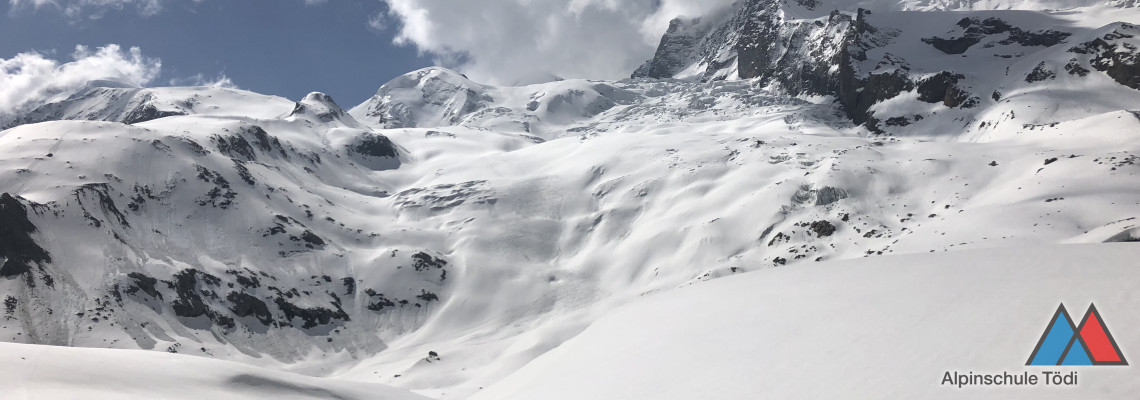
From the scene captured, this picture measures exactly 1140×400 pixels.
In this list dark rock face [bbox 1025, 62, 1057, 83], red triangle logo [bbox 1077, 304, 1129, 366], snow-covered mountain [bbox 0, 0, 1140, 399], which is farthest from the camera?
dark rock face [bbox 1025, 62, 1057, 83]

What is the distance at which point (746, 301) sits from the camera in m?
28.9

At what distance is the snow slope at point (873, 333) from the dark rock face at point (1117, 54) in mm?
143292

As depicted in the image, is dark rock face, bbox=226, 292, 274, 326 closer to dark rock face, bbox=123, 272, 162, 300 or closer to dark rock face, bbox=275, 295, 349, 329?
dark rock face, bbox=275, 295, 349, 329

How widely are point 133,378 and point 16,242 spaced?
306 ft

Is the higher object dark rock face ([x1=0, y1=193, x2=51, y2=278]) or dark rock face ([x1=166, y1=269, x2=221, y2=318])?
dark rock face ([x1=0, y1=193, x2=51, y2=278])

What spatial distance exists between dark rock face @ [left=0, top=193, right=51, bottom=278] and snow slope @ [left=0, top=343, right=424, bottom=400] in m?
83.2

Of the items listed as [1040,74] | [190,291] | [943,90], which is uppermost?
[943,90]

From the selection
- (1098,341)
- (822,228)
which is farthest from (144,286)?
(1098,341)

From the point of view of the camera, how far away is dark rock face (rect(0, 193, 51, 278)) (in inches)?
3526

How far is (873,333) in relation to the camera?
1959 centimetres

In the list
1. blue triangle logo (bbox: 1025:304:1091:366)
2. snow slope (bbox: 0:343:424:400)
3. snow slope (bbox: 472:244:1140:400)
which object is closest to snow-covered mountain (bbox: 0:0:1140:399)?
snow slope (bbox: 472:244:1140:400)

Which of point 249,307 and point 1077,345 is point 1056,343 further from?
point 249,307

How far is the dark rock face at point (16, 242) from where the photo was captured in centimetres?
8956

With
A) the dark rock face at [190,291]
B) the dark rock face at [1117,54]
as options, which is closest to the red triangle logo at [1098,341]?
the dark rock face at [190,291]
